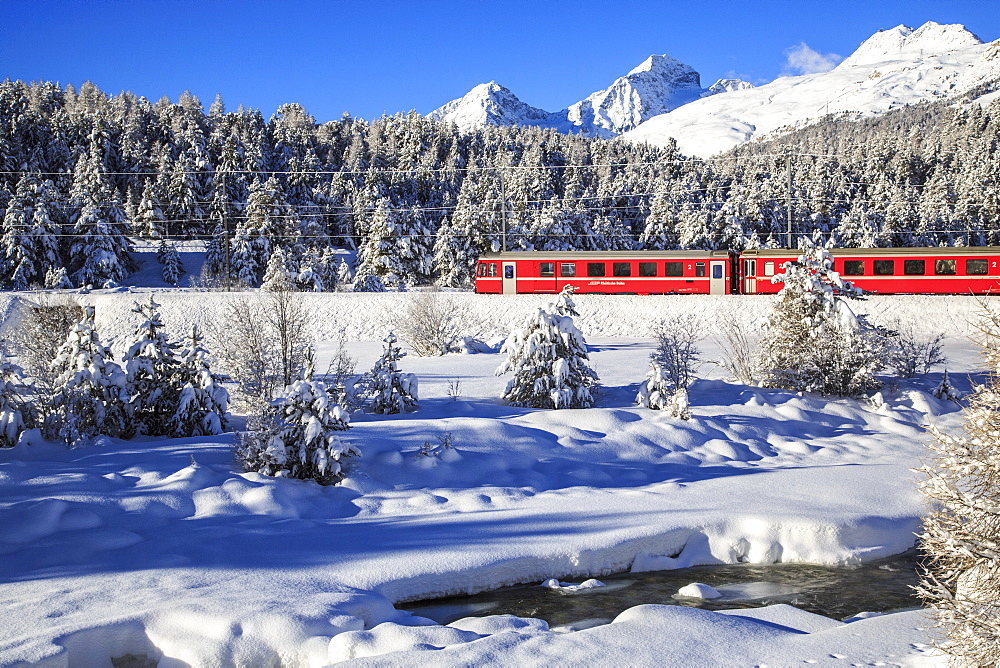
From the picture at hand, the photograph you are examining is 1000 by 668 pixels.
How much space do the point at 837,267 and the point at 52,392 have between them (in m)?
28.3

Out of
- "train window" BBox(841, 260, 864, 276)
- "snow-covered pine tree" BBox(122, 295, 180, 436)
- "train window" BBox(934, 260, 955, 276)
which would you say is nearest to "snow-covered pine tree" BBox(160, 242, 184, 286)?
"snow-covered pine tree" BBox(122, 295, 180, 436)

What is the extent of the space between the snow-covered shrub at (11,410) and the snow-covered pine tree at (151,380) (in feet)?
5.81

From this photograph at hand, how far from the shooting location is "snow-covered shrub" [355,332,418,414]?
16688 millimetres

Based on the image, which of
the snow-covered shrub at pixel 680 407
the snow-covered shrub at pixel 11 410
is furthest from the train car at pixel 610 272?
the snow-covered shrub at pixel 11 410

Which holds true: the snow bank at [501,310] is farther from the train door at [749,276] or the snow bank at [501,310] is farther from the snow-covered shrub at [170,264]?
the snow-covered shrub at [170,264]

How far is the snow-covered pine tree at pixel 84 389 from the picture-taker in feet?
44.5

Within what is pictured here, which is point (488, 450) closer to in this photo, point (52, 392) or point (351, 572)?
point (351, 572)

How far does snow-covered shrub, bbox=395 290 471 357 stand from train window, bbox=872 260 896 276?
17249 millimetres

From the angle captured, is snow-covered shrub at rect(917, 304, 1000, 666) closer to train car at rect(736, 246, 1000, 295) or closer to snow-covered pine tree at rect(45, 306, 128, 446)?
snow-covered pine tree at rect(45, 306, 128, 446)

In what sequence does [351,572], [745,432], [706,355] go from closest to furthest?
[351,572], [745,432], [706,355]

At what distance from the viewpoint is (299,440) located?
12.1m

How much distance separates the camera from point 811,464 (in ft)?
47.4

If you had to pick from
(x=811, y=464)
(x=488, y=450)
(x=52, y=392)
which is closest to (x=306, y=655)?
(x=488, y=450)

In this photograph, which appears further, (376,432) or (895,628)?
(376,432)
